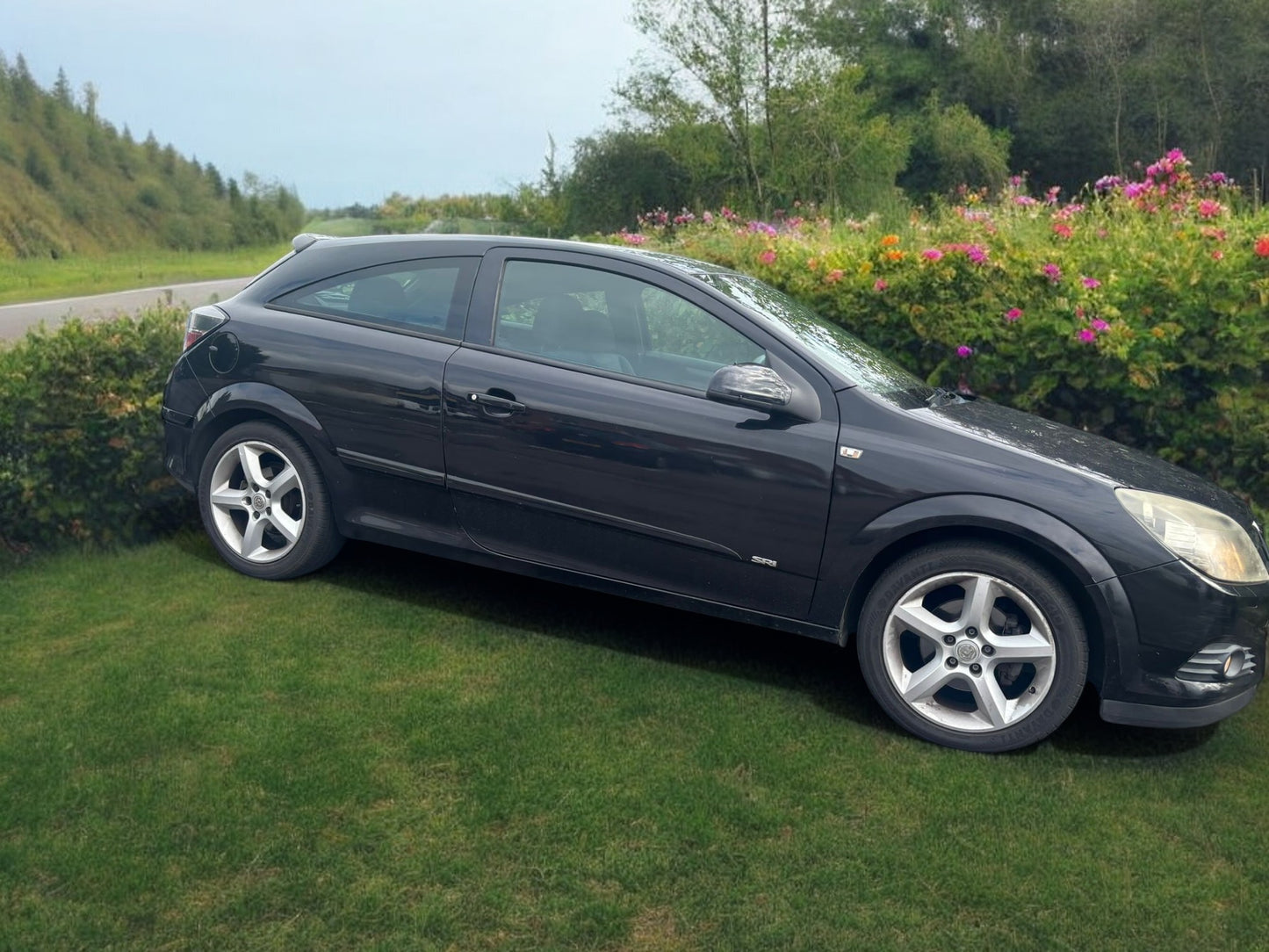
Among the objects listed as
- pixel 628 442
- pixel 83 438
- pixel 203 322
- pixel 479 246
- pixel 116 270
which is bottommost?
pixel 116 270

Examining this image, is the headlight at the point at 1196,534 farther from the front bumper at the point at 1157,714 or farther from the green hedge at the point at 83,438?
the green hedge at the point at 83,438

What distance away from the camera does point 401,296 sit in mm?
4805

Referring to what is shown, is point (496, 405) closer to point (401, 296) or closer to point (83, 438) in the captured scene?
point (401, 296)

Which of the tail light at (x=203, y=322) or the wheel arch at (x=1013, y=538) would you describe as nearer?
the wheel arch at (x=1013, y=538)

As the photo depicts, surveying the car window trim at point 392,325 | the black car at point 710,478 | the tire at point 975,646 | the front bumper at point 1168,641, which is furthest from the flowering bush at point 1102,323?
the car window trim at point 392,325

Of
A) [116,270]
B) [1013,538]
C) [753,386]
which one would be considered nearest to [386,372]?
[753,386]

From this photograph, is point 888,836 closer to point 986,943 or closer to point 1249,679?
point 986,943

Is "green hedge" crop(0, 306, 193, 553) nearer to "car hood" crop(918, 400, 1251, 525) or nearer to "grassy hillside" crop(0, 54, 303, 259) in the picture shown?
"car hood" crop(918, 400, 1251, 525)

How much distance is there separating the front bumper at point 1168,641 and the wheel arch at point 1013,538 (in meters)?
0.04

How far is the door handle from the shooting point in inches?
171

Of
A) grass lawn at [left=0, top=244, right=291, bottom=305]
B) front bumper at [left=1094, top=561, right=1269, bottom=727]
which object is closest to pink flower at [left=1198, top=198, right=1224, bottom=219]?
front bumper at [left=1094, top=561, right=1269, bottom=727]

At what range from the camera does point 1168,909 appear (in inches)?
115

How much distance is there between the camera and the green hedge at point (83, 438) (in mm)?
5203

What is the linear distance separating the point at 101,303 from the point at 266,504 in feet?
56.8
